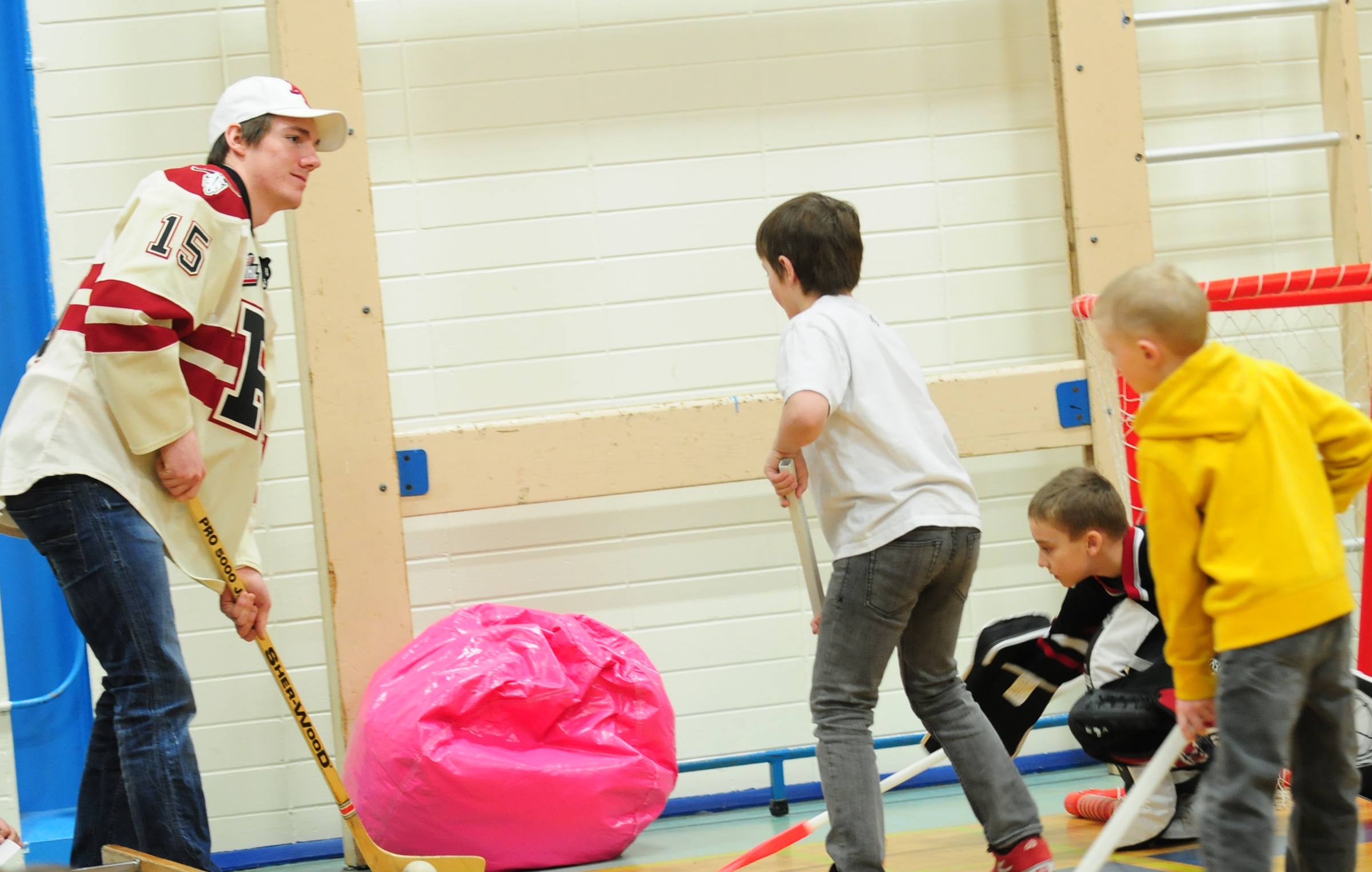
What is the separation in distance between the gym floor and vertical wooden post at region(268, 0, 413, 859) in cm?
60

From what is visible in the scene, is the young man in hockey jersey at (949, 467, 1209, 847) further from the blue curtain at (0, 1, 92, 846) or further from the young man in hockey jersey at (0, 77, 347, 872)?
the blue curtain at (0, 1, 92, 846)

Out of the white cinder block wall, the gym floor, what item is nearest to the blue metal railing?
the gym floor

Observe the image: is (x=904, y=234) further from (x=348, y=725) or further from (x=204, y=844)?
(x=204, y=844)

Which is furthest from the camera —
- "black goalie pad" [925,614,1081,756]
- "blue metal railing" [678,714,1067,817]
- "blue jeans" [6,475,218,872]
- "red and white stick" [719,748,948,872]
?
"blue metal railing" [678,714,1067,817]

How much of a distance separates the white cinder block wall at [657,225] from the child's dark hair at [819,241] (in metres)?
1.13

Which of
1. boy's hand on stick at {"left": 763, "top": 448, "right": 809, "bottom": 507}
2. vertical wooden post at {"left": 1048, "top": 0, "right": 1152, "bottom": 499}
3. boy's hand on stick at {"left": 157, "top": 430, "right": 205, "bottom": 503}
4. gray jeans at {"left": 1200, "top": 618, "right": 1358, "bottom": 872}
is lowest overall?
gray jeans at {"left": 1200, "top": 618, "right": 1358, "bottom": 872}

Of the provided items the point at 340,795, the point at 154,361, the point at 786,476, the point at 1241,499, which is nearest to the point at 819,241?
the point at 786,476

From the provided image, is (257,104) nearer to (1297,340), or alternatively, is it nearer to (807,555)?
(807,555)

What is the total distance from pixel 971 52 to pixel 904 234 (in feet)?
1.65

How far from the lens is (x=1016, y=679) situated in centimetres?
243

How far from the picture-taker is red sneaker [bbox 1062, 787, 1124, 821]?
243 cm

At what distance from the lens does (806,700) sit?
10.5 ft

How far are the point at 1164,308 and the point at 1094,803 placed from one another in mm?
1296

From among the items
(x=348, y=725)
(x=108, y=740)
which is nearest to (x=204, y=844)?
(x=108, y=740)
